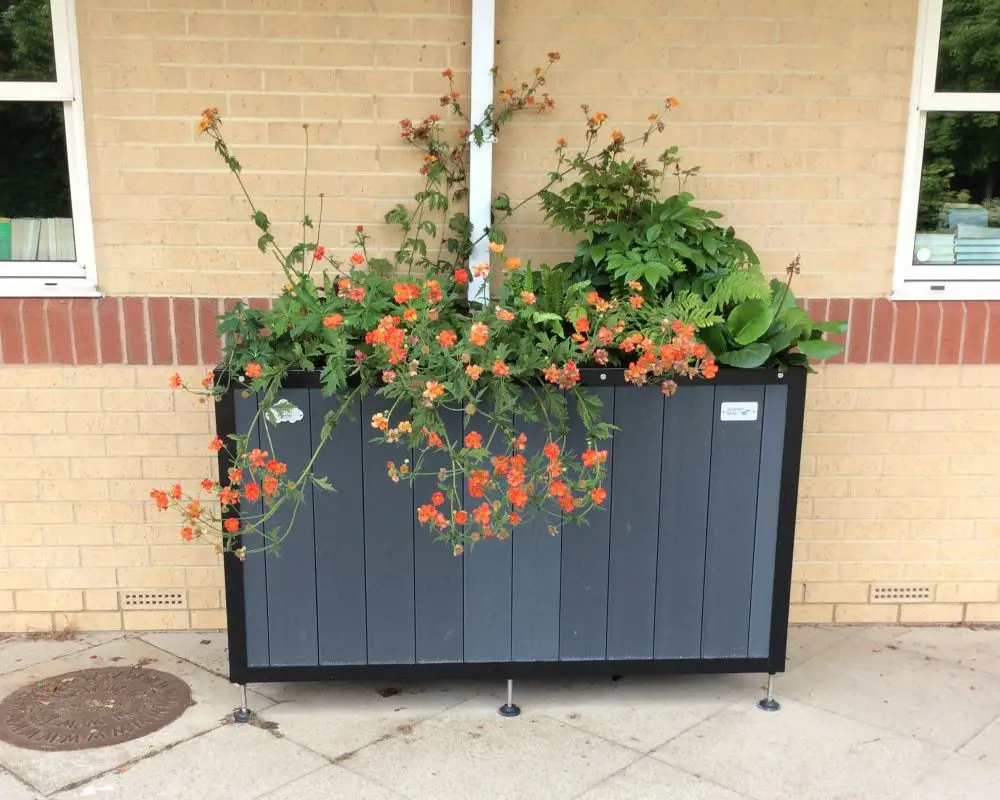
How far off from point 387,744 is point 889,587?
2.19 meters

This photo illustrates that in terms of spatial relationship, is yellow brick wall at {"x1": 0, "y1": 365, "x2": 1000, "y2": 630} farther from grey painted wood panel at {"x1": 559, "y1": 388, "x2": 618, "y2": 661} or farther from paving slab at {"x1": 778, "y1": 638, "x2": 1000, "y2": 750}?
grey painted wood panel at {"x1": 559, "y1": 388, "x2": 618, "y2": 661}

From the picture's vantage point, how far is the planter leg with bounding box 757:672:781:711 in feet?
10.6

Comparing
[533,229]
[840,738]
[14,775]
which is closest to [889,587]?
[840,738]

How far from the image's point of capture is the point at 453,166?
344 cm

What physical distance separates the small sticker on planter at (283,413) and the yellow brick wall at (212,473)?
0.85 meters

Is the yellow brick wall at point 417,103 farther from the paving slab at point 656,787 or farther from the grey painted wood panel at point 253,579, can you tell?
the paving slab at point 656,787

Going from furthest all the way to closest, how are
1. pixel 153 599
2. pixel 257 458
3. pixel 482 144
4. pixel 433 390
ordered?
pixel 153 599
pixel 482 144
pixel 257 458
pixel 433 390

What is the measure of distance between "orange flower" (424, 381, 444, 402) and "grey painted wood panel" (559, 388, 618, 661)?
0.65m

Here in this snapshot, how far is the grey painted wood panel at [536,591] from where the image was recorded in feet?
9.93

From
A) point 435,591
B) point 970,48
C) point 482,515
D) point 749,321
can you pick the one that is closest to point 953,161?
point 970,48

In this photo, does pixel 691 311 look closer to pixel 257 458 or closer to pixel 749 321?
pixel 749 321

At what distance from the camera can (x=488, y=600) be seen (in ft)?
10.1

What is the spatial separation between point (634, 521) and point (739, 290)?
2.66ft

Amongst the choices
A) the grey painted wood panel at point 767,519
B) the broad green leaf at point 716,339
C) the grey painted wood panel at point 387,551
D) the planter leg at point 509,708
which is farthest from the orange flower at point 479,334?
the planter leg at point 509,708
